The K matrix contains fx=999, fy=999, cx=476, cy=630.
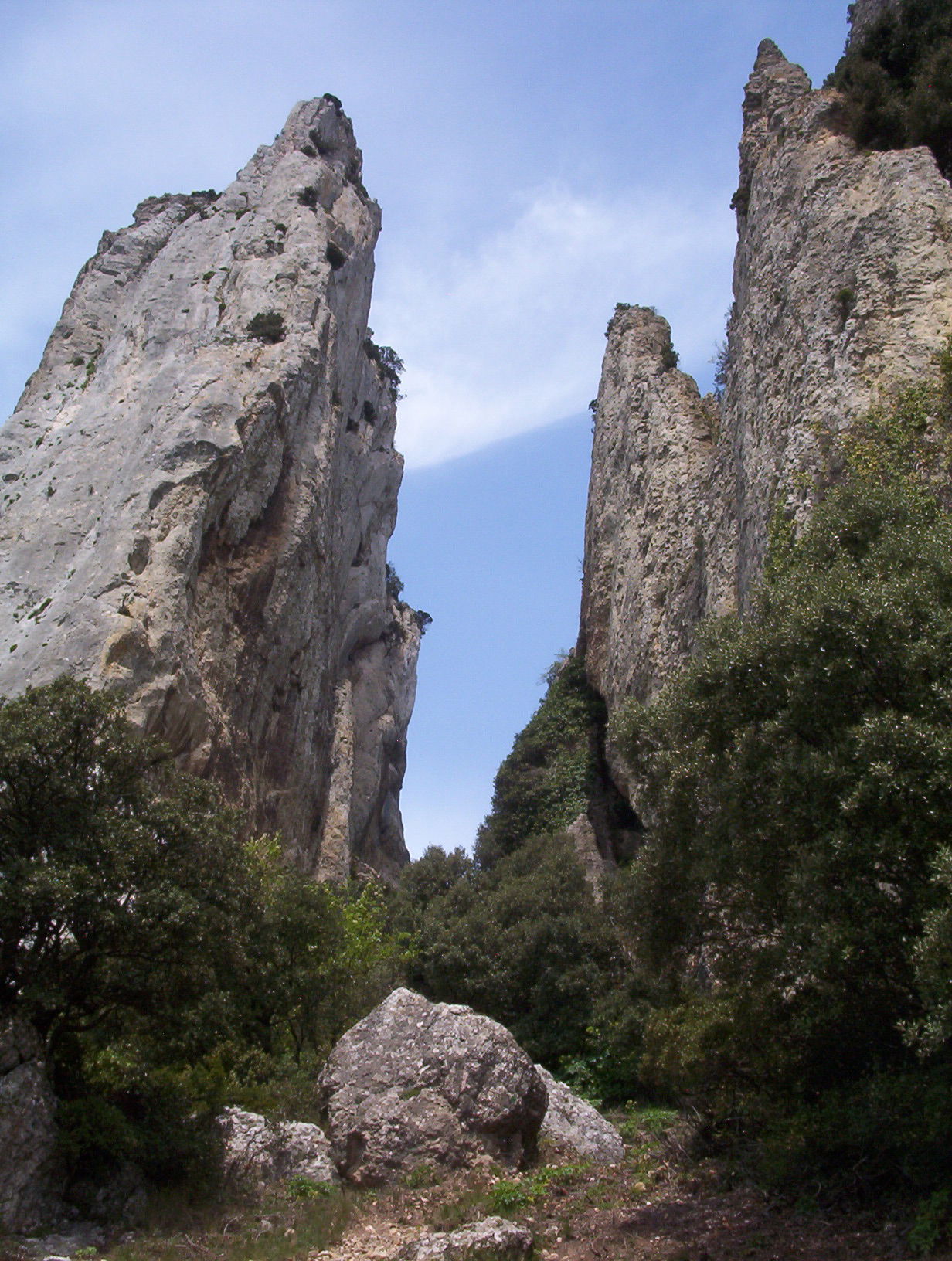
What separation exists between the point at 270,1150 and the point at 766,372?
1864 centimetres

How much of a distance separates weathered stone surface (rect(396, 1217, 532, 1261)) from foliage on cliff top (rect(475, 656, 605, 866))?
2356 centimetres

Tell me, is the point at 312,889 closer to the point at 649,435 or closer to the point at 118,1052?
the point at 118,1052

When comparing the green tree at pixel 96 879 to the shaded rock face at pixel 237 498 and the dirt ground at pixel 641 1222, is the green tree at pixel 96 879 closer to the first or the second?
the dirt ground at pixel 641 1222

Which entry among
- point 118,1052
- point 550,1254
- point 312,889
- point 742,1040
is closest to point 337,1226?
point 550,1254

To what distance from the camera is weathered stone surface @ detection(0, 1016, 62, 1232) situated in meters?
10.1

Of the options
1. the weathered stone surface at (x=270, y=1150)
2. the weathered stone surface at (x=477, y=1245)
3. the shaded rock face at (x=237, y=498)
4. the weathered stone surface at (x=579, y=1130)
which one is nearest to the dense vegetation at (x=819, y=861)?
the weathered stone surface at (x=579, y=1130)

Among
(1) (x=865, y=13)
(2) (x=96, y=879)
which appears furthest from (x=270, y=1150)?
(1) (x=865, y=13)

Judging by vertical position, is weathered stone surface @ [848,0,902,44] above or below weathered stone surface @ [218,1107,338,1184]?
above

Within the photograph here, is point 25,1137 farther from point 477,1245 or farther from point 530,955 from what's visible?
point 530,955

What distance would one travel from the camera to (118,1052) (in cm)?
1266

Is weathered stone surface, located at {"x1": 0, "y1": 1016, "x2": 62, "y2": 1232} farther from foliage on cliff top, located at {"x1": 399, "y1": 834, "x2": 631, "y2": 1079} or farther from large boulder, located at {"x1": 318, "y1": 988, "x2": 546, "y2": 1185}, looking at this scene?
foliage on cliff top, located at {"x1": 399, "y1": 834, "x2": 631, "y2": 1079}

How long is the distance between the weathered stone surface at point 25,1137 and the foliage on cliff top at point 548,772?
2330cm

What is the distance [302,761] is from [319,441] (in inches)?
476


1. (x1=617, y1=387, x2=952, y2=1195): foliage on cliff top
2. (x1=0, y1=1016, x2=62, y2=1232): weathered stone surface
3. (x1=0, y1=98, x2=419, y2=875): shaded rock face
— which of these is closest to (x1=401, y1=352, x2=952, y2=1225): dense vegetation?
(x1=617, y1=387, x2=952, y2=1195): foliage on cliff top
